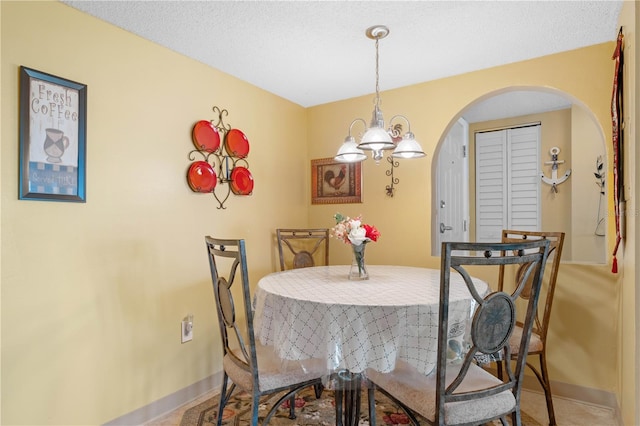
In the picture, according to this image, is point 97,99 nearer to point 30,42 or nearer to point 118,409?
point 30,42

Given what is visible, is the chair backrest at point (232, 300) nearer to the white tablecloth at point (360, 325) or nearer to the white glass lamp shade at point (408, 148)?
the white tablecloth at point (360, 325)

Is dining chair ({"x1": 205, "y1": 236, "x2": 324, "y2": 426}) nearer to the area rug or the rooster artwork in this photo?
the area rug

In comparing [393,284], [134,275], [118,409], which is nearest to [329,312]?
[393,284]

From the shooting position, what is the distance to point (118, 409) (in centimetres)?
203

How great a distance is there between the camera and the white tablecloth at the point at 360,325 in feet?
4.67

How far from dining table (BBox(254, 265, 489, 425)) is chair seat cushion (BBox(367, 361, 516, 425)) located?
8 cm

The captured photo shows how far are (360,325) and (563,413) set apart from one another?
1.69 meters

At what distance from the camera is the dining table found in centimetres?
142

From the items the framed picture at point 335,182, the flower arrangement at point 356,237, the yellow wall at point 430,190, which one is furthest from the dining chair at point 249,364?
the framed picture at point 335,182

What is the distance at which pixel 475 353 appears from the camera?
1.33 m

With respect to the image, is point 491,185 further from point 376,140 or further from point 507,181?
point 376,140

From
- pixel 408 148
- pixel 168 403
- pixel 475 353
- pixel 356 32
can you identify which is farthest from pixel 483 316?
pixel 168 403

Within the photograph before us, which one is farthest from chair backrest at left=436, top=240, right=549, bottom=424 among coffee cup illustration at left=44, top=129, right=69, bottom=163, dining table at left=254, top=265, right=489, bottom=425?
coffee cup illustration at left=44, top=129, right=69, bottom=163

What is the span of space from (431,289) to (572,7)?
63.4 inches
